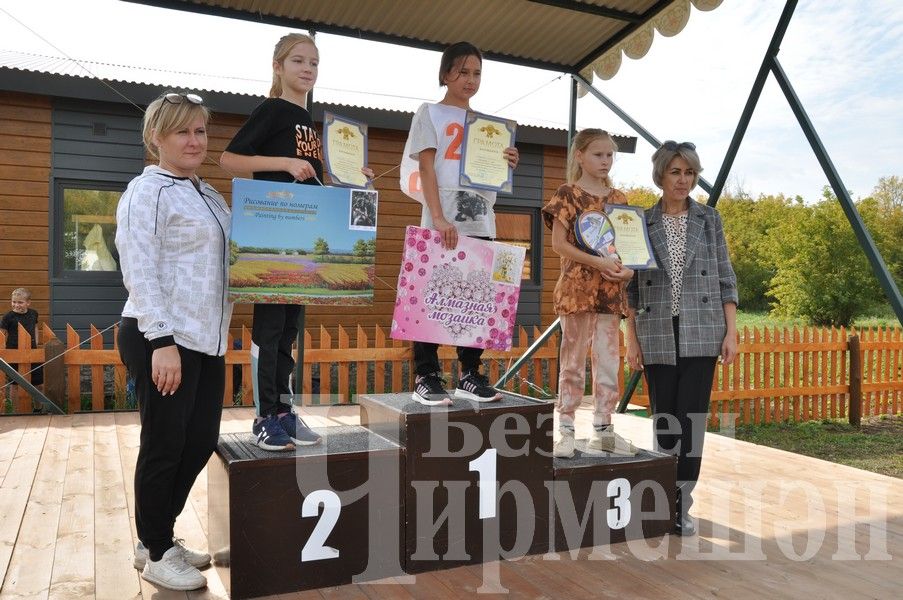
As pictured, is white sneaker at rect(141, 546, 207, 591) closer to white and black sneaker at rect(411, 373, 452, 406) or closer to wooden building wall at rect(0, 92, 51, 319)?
white and black sneaker at rect(411, 373, 452, 406)

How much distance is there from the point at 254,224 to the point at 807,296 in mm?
15221

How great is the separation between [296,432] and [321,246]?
0.72 meters

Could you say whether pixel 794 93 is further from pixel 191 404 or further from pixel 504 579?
pixel 191 404

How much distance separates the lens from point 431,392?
2945mm

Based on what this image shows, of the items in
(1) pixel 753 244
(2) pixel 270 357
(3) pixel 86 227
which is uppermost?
(1) pixel 753 244

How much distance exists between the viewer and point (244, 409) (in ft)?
20.2

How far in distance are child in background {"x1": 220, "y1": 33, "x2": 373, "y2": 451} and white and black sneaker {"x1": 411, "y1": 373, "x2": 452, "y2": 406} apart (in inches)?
19.8

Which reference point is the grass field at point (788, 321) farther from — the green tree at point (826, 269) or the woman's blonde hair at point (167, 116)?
the woman's blonde hair at point (167, 116)

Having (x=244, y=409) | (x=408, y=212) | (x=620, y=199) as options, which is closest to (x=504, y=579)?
(x=620, y=199)

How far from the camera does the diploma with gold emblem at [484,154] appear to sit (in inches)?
117

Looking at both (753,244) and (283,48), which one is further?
(753,244)

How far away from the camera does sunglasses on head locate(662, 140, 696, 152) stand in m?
3.03

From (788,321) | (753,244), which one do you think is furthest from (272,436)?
(753,244)

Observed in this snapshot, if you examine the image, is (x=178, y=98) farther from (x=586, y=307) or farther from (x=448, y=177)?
(x=586, y=307)
